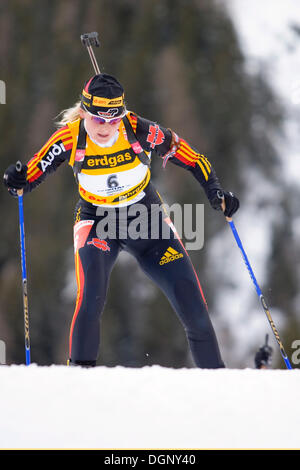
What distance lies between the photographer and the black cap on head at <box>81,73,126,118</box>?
3043 millimetres

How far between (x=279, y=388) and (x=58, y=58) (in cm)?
4315

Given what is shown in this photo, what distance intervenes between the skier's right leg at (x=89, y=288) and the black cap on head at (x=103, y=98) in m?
0.62

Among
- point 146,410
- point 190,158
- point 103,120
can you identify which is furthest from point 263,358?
point 146,410

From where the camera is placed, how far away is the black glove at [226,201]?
11.0ft

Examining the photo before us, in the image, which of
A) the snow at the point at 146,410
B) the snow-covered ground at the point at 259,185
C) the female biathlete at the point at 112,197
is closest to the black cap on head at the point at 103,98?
the female biathlete at the point at 112,197

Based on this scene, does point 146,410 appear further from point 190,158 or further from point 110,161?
point 190,158

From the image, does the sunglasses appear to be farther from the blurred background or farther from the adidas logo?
the blurred background

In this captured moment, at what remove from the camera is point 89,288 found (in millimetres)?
3000

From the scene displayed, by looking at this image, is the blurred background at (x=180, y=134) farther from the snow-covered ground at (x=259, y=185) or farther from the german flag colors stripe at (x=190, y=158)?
the german flag colors stripe at (x=190, y=158)

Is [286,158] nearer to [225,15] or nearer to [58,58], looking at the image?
[225,15]

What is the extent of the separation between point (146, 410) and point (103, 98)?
182cm

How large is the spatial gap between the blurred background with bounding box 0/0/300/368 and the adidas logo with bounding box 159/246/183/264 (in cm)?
2282

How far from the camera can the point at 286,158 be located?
115 ft
